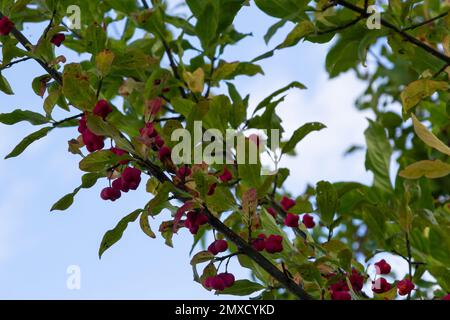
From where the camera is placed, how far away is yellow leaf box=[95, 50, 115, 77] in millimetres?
1692

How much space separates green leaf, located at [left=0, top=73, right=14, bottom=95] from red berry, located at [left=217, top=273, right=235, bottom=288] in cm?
75

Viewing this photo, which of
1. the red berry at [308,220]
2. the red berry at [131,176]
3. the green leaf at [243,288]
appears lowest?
the green leaf at [243,288]

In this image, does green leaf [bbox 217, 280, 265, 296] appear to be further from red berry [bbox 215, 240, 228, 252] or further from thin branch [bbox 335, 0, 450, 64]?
thin branch [bbox 335, 0, 450, 64]

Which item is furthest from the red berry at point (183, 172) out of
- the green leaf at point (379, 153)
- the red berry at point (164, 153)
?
the green leaf at point (379, 153)

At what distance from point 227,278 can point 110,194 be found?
0.36 meters

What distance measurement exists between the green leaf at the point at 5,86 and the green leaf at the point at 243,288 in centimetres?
78

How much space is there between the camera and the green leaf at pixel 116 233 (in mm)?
1654

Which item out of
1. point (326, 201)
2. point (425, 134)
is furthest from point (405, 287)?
point (425, 134)

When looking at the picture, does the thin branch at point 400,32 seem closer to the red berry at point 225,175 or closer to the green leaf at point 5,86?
the red berry at point 225,175

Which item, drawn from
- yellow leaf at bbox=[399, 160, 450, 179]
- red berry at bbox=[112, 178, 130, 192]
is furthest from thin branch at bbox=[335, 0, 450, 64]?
red berry at bbox=[112, 178, 130, 192]

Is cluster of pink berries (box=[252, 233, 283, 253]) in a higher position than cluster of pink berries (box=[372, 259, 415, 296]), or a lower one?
higher

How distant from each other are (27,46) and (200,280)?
0.74 metres

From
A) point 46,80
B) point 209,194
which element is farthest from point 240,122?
point 46,80

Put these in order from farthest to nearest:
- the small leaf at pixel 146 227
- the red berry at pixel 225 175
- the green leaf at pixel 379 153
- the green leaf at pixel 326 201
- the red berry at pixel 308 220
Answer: the green leaf at pixel 379 153, the red berry at pixel 308 220, the green leaf at pixel 326 201, the red berry at pixel 225 175, the small leaf at pixel 146 227
